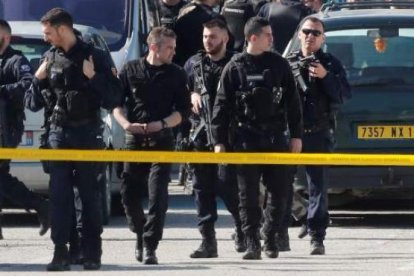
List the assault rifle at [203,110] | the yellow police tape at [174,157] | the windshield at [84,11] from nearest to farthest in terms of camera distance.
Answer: the yellow police tape at [174,157] < the assault rifle at [203,110] < the windshield at [84,11]

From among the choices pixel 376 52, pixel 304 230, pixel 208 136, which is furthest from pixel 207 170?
pixel 376 52

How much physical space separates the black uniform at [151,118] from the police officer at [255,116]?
348 mm

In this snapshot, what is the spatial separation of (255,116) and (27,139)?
334 centimetres

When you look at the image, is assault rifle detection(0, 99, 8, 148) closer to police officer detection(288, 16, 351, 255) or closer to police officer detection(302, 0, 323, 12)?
police officer detection(288, 16, 351, 255)

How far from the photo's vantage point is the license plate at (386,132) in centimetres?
1427

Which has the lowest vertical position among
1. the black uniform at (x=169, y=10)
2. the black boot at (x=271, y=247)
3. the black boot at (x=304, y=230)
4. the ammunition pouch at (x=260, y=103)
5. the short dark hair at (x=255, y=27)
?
the black boot at (x=304, y=230)

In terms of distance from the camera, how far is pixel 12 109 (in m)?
13.3

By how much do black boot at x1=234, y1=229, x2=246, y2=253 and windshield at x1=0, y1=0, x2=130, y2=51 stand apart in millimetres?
5256

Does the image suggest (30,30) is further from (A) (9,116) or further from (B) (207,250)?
(B) (207,250)

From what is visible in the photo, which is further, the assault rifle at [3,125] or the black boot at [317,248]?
the assault rifle at [3,125]

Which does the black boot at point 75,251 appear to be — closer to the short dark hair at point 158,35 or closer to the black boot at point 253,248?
the black boot at point 253,248

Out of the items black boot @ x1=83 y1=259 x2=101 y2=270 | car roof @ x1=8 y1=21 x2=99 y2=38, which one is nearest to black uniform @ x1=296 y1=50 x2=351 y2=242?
black boot @ x1=83 y1=259 x2=101 y2=270

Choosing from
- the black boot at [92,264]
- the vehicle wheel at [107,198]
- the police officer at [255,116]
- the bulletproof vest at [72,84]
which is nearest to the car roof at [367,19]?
the vehicle wheel at [107,198]

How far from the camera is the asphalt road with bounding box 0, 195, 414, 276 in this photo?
11.6 metres
